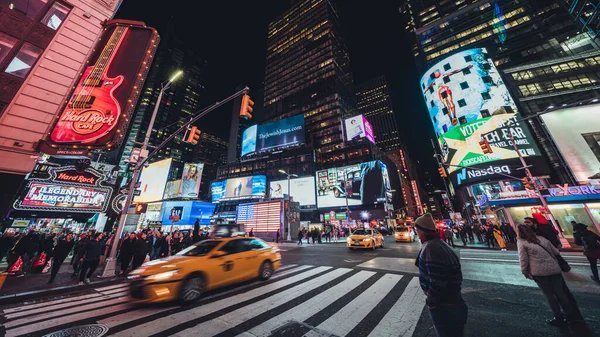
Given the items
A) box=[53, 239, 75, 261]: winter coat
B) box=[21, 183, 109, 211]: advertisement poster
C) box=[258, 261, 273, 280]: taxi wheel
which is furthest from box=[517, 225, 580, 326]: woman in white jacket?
box=[21, 183, 109, 211]: advertisement poster

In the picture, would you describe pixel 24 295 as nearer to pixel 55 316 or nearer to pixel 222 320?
pixel 55 316

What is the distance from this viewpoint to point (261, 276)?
745 centimetres

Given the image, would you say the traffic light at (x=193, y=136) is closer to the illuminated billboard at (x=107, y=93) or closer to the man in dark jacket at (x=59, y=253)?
the illuminated billboard at (x=107, y=93)

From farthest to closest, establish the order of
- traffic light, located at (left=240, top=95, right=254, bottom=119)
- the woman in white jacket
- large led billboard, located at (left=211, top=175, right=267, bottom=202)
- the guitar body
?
1. large led billboard, located at (left=211, top=175, right=267, bottom=202)
2. traffic light, located at (left=240, top=95, right=254, bottom=119)
3. the guitar body
4. the woman in white jacket

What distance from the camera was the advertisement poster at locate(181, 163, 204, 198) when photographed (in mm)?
50844

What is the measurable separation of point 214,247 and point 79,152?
7.71 m

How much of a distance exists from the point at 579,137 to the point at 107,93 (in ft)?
163

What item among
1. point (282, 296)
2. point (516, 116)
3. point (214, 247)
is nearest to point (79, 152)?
point (214, 247)

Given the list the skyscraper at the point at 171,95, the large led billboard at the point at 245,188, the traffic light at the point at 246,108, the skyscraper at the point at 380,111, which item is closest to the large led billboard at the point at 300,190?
the large led billboard at the point at 245,188

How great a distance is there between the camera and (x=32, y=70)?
7.93 m

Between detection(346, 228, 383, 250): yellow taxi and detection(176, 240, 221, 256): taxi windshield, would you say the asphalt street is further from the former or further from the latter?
detection(346, 228, 383, 250): yellow taxi

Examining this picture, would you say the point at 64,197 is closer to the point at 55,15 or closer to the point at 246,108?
the point at 55,15

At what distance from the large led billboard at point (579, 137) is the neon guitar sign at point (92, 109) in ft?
157

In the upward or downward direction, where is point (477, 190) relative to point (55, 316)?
upward
